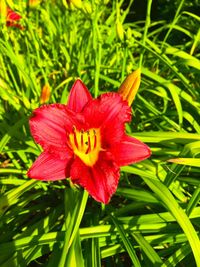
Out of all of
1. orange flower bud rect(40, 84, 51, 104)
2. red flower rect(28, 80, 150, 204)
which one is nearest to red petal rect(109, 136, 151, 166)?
red flower rect(28, 80, 150, 204)

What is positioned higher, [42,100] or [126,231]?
[42,100]

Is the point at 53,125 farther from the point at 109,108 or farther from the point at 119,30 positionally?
the point at 119,30

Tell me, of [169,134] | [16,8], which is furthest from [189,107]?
[16,8]

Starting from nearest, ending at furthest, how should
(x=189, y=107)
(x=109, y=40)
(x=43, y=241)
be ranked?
(x=43, y=241) → (x=189, y=107) → (x=109, y=40)

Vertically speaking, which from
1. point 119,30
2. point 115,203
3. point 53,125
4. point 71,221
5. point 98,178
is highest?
point 119,30

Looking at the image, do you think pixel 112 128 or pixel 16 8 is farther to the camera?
pixel 16 8

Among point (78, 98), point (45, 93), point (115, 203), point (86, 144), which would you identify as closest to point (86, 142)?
point (86, 144)

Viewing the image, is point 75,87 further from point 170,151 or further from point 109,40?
point 109,40
